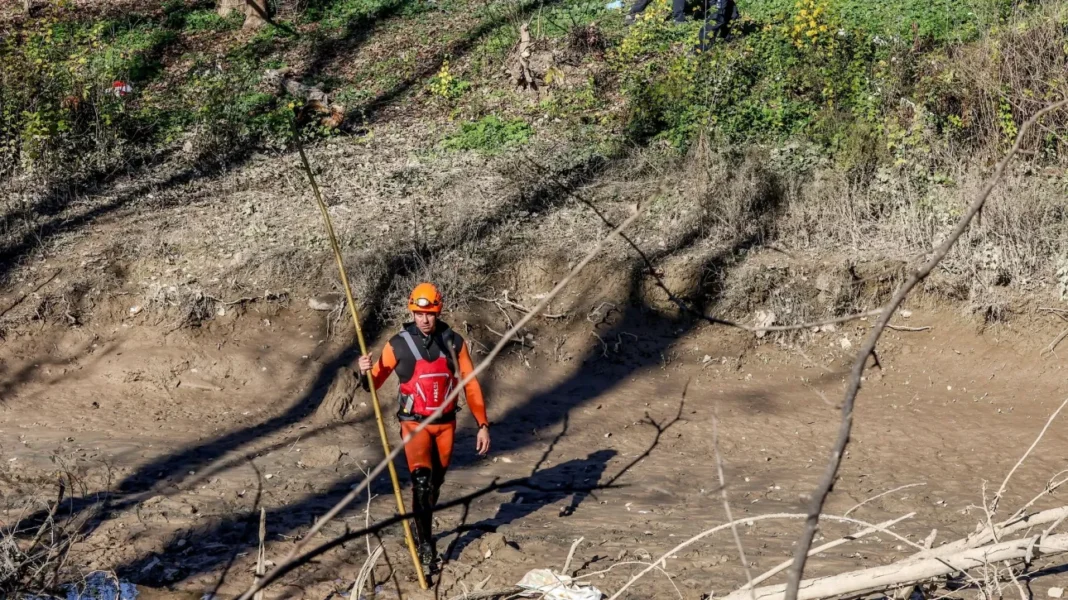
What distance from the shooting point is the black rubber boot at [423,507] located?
6.35m

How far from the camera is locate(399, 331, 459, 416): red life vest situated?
21.3 feet

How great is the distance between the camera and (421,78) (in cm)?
1627

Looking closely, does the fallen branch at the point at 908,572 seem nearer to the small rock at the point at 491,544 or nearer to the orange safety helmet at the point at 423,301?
the small rock at the point at 491,544

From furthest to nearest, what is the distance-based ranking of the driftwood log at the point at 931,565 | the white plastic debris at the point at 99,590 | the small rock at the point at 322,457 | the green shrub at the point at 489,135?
the green shrub at the point at 489,135 → the small rock at the point at 322,457 → the white plastic debris at the point at 99,590 → the driftwood log at the point at 931,565

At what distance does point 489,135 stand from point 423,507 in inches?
320

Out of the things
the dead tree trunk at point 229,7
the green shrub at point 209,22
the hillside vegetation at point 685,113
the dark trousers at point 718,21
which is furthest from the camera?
the dead tree trunk at point 229,7

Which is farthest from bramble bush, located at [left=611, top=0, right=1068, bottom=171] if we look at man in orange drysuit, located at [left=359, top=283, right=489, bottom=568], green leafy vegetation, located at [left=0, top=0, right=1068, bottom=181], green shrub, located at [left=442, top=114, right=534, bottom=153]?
man in orange drysuit, located at [left=359, top=283, right=489, bottom=568]

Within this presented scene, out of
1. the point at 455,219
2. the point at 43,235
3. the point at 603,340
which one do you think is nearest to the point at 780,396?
the point at 603,340

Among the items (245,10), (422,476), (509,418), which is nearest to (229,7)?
(245,10)

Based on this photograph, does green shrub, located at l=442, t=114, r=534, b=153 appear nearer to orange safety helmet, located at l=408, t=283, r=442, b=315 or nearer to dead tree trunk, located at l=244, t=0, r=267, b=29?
dead tree trunk, located at l=244, t=0, r=267, b=29

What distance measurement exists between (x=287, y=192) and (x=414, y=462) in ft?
22.0

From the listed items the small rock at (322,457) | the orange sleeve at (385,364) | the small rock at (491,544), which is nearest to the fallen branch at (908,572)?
the small rock at (491,544)

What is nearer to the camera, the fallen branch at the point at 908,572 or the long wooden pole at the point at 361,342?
the long wooden pole at the point at 361,342

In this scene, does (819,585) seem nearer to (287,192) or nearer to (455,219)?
(455,219)
